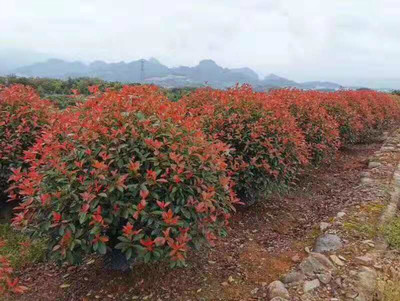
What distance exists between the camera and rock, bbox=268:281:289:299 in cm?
308

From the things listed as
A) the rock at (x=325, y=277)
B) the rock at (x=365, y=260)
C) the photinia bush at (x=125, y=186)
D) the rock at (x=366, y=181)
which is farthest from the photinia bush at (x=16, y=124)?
the rock at (x=366, y=181)

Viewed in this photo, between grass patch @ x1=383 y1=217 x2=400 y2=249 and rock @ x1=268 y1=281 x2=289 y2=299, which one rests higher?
grass patch @ x1=383 y1=217 x2=400 y2=249

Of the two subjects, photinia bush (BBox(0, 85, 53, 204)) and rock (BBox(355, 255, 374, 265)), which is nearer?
rock (BBox(355, 255, 374, 265))

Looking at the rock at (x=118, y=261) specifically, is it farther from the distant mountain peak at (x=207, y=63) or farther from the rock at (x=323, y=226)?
the distant mountain peak at (x=207, y=63)

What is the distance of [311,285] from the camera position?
315 centimetres

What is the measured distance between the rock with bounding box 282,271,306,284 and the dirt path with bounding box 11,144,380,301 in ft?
0.61

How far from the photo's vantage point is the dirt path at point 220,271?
3275 mm

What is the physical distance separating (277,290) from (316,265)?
507 millimetres

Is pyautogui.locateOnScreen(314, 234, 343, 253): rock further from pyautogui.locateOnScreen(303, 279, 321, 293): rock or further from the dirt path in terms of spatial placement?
pyautogui.locateOnScreen(303, 279, 321, 293): rock

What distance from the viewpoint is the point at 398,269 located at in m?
3.50

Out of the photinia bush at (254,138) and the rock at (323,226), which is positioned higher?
the photinia bush at (254,138)

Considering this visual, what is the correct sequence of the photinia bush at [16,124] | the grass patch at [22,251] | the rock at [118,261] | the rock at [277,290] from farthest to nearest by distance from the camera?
the photinia bush at [16,124] → the grass patch at [22,251] → the rock at [118,261] → the rock at [277,290]

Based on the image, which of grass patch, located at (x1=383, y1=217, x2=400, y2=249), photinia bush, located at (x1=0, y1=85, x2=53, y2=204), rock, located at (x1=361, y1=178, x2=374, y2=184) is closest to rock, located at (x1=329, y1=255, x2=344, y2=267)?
grass patch, located at (x1=383, y1=217, x2=400, y2=249)

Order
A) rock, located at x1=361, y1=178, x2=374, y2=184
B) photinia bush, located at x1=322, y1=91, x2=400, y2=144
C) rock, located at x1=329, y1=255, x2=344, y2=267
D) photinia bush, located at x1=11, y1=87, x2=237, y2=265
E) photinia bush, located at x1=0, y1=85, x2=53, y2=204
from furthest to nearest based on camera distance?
photinia bush, located at x1=322, y1=91, x2=400, y2=144
rock, located at x1=361, y1=178, x2=374, y2=184
photinia bush, located at x1=0, y1=85, x2=53, y2=204
rock, located at x1=329, y1=255, x2=344, y2=267
photinia bush, located at x1=11, y1=87, x2=237, y2=265
